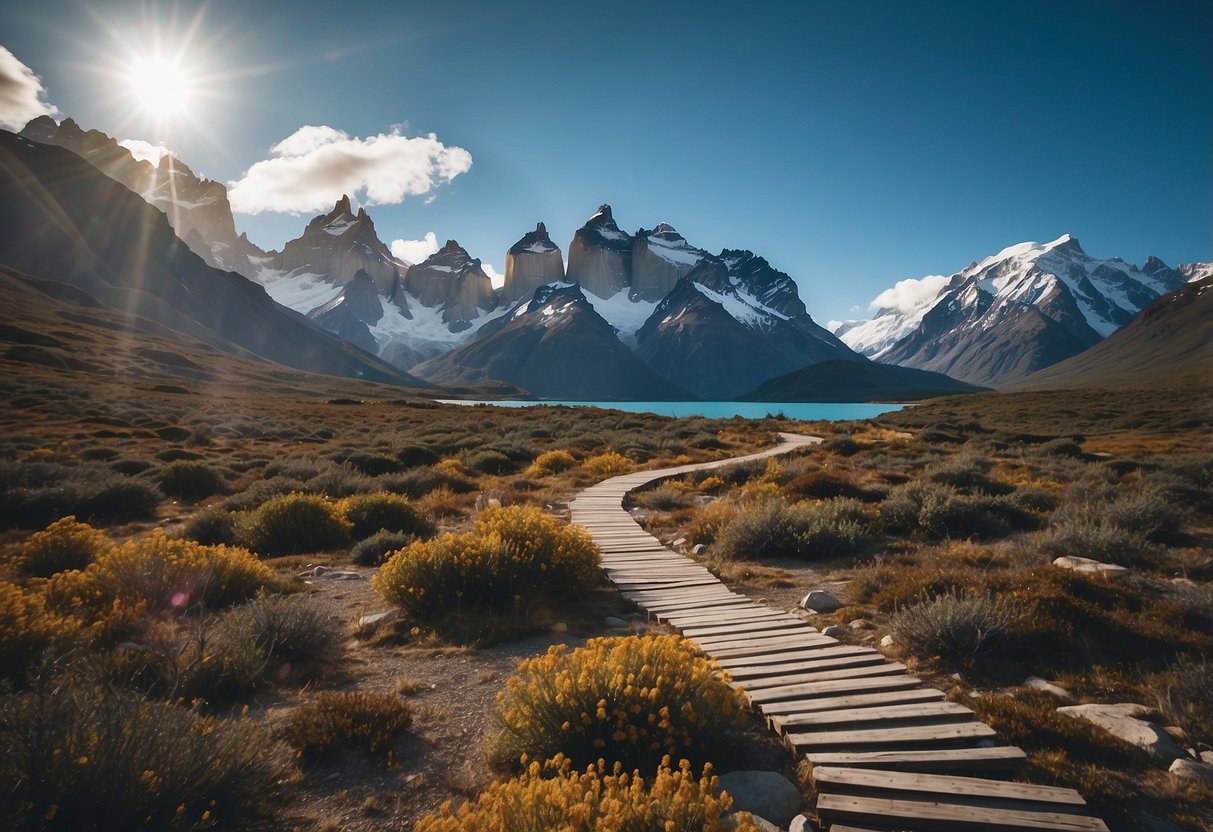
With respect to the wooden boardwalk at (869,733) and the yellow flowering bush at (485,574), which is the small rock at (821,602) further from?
the yellow flowering bush at (485,574)

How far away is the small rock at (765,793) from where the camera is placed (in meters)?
3.77

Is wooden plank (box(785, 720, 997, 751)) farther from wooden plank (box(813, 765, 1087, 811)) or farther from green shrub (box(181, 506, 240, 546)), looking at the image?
green shrub (box(181, 506, 240, 546))

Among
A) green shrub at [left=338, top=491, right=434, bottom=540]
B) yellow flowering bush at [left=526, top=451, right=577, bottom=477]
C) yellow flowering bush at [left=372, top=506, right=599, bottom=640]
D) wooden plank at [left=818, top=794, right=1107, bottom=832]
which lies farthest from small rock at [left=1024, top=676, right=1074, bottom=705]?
yellow flowering bush at [left=526, top=451, right=577, bottom=477]

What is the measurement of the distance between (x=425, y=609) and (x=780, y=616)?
449 cm

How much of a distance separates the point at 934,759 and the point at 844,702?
0.84 meters

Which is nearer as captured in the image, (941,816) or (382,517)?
→ (941,816)

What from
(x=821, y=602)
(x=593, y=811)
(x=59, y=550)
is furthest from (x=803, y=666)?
(x=59, y=550)

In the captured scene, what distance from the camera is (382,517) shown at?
493 inches

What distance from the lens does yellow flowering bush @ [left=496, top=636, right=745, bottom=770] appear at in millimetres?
4148

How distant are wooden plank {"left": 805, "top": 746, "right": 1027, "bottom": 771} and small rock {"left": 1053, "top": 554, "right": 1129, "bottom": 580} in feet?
17.6

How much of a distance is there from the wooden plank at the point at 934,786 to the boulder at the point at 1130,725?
1259 millimetres

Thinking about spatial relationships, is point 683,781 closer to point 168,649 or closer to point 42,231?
point 168,649

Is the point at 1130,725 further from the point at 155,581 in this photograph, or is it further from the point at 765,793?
the point at 155,581

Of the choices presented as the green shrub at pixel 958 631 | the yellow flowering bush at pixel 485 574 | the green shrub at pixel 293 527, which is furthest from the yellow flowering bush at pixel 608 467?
the green shrub at pixel 958 631
